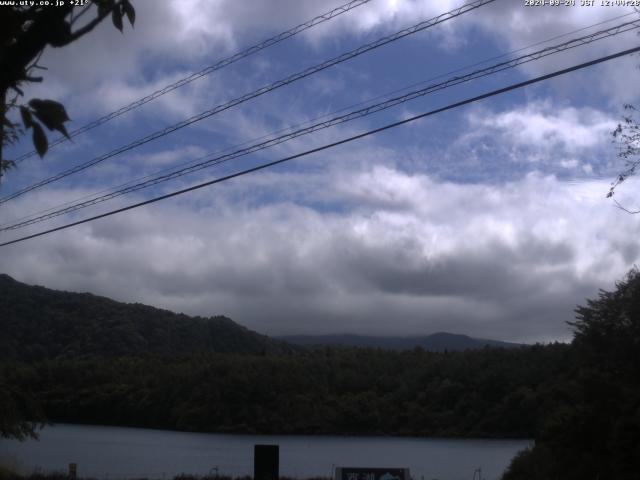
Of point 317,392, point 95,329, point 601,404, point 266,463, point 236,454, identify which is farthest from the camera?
point 95,329

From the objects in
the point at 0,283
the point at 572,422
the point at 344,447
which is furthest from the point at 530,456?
the point at 0,283

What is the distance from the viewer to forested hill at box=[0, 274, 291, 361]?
2336 inches

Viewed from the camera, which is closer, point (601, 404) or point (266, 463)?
point (266, 463)

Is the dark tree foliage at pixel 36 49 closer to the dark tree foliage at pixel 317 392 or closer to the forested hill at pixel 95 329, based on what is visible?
the dark tree foliage at pixel 317 392

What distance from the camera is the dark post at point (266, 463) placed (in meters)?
18.1

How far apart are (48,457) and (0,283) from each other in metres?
30.2

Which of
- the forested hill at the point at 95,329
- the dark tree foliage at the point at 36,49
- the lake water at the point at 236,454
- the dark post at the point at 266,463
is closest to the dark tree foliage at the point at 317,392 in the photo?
the lake water at the point at 236,454

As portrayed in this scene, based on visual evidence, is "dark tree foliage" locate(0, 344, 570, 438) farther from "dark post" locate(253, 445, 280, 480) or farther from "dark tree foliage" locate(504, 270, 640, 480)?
"dark post" locate(253, 445, 280, 480)

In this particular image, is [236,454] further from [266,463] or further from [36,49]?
[36,49]

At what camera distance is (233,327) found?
288 feet

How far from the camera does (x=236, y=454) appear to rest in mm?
34531

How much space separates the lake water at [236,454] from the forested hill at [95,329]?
18.7 metres

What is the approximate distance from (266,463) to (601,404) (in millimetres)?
8841

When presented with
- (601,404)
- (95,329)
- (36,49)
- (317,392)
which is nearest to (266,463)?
(601,404)
